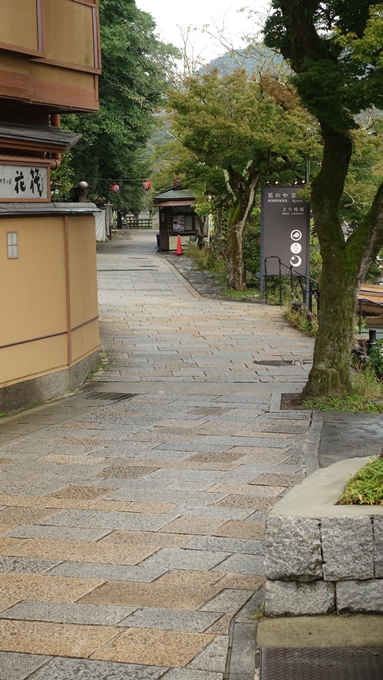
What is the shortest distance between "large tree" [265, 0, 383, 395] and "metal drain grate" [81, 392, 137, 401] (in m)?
2.56

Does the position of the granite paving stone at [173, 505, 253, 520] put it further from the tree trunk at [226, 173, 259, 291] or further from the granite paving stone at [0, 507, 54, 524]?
the tree trunk at [226, 173, 259, 291]

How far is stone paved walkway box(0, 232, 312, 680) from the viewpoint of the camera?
4.58 m

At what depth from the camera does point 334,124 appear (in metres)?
11.1

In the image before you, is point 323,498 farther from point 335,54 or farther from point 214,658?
point 335,54

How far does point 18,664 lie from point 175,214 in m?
45.4

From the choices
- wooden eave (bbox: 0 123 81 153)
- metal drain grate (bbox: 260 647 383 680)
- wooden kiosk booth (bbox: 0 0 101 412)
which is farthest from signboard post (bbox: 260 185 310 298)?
metal drain grate (bbox: 260 647 383 680)

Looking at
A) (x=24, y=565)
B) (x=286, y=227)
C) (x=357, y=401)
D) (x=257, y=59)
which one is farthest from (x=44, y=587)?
(x=257, y=59)

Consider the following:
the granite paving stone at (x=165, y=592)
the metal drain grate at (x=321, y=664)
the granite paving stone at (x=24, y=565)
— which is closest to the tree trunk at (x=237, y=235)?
the granite paving stone at (x=24, y=565)

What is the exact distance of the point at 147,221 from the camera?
87.4 m

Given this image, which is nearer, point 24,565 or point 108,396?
point 24,565

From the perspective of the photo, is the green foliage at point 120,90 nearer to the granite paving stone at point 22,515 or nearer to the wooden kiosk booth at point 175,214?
the wooden kiosk booth at point 175,214

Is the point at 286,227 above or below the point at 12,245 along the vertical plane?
above

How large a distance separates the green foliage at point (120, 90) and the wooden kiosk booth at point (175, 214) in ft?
11.1

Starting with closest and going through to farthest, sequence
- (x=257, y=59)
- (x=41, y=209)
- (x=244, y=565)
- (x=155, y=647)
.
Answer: (x=155, y=647) < (x=244, y=565) < (x=41, y=209) < (x=257, y=59)
